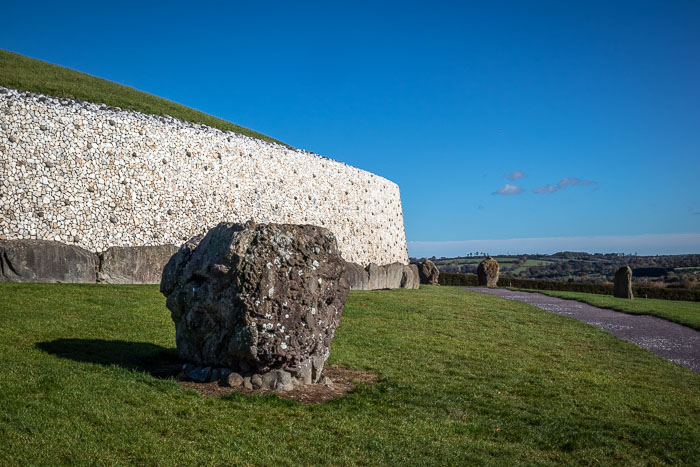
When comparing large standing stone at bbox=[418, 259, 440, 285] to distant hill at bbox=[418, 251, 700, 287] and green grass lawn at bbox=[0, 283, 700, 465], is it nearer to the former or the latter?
distant hill at bbox=[418, 251, 700, 287]

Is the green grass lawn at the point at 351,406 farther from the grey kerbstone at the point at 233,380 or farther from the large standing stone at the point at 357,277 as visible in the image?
the large standing stone at the point at 357,277

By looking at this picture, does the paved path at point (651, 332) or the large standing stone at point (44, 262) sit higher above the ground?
the large standing stone at point (44, 262)

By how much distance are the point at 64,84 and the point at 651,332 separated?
26.9 m

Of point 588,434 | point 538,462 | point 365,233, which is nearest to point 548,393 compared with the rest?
point 588,434

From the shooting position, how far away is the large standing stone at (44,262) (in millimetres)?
Answer: 15195

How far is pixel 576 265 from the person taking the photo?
83.1m

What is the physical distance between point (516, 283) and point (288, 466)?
42238 millimetres

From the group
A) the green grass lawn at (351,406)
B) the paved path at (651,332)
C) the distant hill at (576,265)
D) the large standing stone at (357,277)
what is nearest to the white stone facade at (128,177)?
the large standing stone at (357,277)

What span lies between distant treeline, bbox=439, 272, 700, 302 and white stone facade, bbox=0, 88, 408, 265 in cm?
1834

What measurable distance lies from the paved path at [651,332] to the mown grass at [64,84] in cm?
2089

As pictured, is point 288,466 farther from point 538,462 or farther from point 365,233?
point 365,233

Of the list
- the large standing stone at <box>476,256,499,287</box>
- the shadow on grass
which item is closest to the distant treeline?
the large standing stone at <box>476,256,499,287</box>

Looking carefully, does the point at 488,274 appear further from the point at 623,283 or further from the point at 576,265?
the point at 576,265

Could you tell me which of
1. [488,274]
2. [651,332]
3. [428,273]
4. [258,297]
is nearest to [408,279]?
[428,273]
